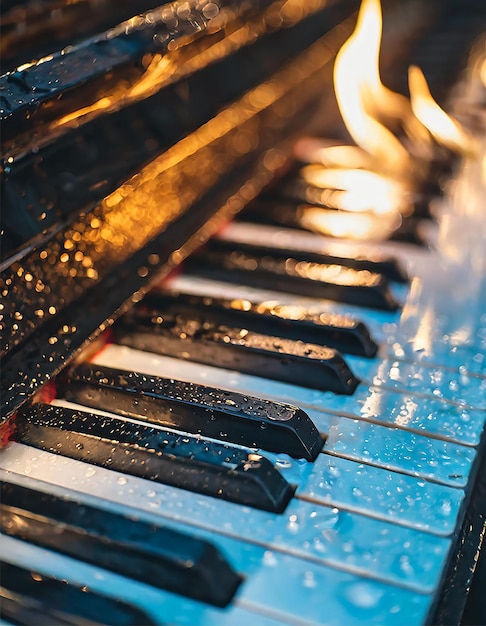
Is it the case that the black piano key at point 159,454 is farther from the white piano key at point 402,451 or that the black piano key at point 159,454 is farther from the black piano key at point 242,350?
the black piano key at point 242,350

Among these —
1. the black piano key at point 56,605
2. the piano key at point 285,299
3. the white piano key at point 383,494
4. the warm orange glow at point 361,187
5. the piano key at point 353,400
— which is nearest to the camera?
the black piano key at point 56,605

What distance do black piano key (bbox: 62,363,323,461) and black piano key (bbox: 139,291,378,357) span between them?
0.28 m

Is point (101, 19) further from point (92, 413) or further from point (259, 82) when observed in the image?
point (92, 413)

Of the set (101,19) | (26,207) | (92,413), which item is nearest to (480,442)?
(92,413)

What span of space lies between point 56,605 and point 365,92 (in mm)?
1974

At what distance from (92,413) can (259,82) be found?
138 cm

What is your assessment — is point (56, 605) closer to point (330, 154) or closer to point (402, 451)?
point (402, 451)

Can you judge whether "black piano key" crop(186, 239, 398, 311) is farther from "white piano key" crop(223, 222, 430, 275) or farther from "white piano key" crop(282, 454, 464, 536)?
"white piano key" crop(282, 454, 464, 536)

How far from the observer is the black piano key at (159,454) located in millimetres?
1129

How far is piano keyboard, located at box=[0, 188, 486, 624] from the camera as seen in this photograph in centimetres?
98

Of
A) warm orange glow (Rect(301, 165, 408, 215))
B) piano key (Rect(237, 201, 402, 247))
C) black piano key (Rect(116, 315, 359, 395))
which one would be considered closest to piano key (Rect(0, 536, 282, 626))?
black piano key (Rect(116, 315, 359, 395))

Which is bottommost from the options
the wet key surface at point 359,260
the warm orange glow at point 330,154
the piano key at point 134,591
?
the piano key at point 134,591

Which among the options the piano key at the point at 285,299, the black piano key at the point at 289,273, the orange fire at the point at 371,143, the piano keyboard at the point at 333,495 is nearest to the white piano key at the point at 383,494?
the piano keyboard at the point at 333,495

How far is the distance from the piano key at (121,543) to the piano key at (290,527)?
0.05 metres
